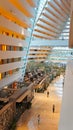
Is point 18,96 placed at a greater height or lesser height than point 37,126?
greater

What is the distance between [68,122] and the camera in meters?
2.91

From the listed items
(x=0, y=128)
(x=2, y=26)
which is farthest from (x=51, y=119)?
(x=2, y=26)

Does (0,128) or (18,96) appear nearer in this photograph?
(0,128)

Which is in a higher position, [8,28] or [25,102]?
[8,28]

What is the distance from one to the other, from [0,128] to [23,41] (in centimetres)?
2013

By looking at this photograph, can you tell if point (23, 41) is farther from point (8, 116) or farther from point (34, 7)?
point (8, 116)

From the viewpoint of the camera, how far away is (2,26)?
76.9 feet

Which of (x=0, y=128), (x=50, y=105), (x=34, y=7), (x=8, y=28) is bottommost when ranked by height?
(x=50, y=105)

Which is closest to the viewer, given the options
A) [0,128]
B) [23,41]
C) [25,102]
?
[0,128]

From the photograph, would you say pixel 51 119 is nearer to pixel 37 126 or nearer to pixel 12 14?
pixel 37 126

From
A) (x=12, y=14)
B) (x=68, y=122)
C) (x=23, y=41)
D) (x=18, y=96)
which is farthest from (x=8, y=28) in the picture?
(x=68, y=122)

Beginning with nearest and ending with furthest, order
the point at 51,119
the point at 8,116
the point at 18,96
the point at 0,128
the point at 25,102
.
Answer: the point at 0,128
the point at 8,116
the point at 18,96
the point at 51,119
the point at 25,102

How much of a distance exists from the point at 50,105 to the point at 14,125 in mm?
11591

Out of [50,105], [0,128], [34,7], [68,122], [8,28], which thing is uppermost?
[34,7]
